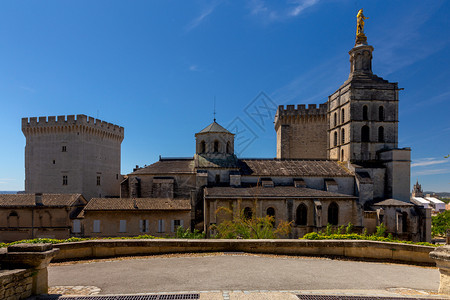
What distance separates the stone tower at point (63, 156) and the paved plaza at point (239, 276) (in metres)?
32.1

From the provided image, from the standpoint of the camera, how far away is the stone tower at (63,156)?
3616cm

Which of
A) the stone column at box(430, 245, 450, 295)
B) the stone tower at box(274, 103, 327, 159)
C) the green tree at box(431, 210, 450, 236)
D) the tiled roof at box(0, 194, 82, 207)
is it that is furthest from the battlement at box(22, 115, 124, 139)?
the green tree at box(431, 210, 450, 236)

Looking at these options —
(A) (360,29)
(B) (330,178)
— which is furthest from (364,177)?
(A) (360,29)

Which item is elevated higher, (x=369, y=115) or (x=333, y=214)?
(x=369, y=115)

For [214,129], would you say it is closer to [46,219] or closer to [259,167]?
[259,167]

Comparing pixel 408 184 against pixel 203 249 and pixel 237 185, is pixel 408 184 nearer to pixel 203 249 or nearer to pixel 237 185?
pixel 237 185

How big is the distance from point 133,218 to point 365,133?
2669 centimetres

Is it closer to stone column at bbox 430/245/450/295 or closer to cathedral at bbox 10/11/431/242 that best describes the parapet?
cathedral at bbox 10/11/431/242

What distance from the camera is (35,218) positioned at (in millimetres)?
26516

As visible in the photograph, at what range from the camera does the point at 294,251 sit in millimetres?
9477

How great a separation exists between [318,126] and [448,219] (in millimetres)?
24948

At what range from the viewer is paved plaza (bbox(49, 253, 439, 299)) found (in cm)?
592

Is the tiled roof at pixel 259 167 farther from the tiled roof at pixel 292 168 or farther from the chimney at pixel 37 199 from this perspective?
the chimney at pixel 37 199

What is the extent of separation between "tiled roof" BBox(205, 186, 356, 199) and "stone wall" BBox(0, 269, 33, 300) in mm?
18407
